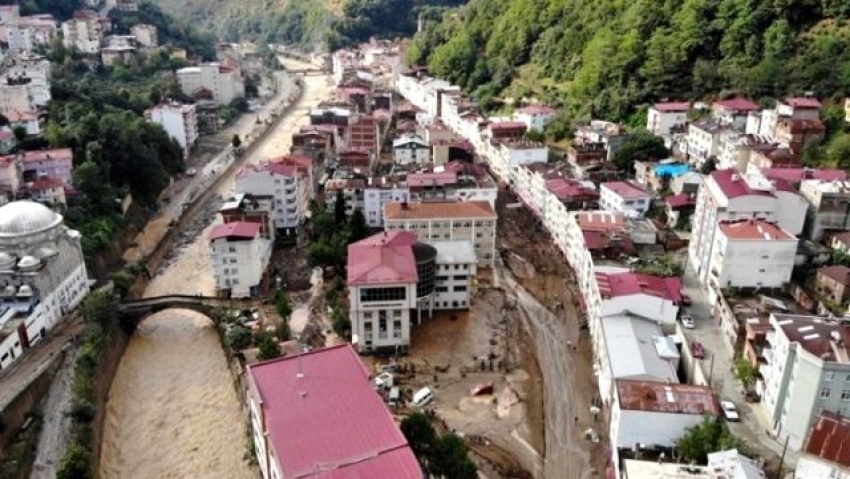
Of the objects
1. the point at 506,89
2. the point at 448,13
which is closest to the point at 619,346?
the point at 506,89

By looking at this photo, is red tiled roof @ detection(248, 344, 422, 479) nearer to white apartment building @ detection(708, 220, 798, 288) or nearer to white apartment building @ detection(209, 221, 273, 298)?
white apartment building @ detection(209, 221, 273, 298)

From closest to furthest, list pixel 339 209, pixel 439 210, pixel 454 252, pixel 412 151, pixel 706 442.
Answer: pixel 706 442
pixel 454 252
pixel 439 210
pixel 339 209
pixel 412 151

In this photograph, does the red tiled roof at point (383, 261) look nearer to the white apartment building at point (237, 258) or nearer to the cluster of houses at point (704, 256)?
the white apartment building at point (237, 258)

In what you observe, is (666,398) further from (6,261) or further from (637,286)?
(6,261)

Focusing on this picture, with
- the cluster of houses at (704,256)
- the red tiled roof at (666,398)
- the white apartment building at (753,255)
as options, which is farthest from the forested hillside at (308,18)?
the red tiled roof at (666,398)

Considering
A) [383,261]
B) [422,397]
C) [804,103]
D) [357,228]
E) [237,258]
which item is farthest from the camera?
[804,103]

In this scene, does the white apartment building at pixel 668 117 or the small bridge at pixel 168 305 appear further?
the white apartment building at pixel 668 117

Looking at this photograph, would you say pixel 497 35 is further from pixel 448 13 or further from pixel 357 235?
pixel 357 235

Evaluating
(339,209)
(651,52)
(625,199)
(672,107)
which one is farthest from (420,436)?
(651,52)
